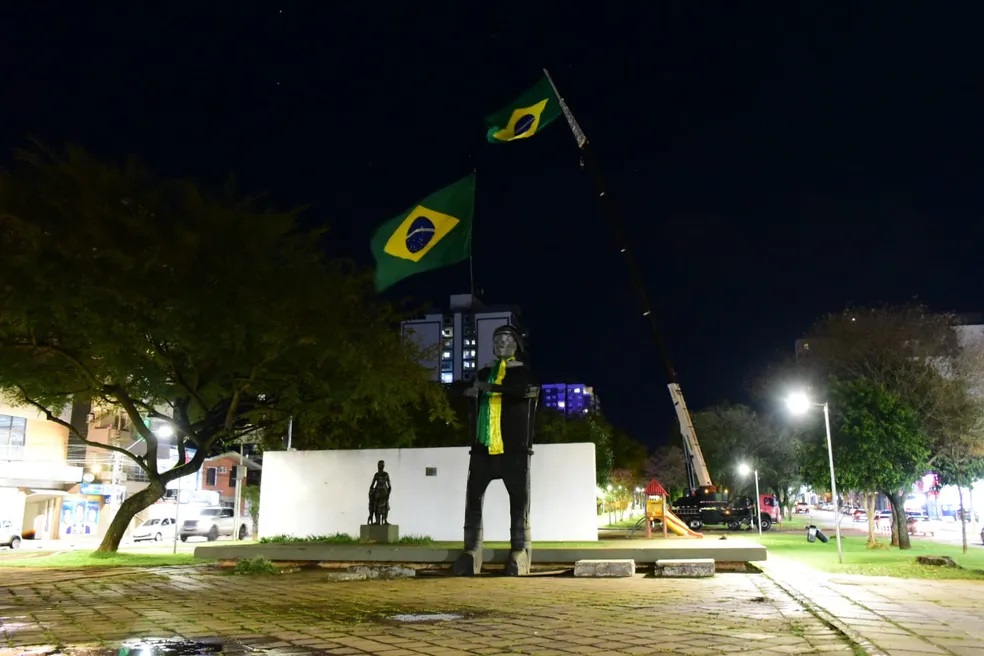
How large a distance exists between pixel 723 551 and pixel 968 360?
17159 millimetres

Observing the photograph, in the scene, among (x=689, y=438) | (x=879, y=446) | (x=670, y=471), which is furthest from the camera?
(x=670, y=471)

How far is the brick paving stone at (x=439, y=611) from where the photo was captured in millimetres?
7133

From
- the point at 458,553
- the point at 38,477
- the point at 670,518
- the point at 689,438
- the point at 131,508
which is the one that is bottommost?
the point at 458,553

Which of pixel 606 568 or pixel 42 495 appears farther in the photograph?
pixel 42 495

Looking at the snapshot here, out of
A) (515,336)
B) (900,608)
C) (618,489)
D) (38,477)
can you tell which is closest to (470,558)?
(515,336)

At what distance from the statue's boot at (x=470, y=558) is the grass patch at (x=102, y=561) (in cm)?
730

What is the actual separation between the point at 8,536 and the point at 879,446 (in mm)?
31611

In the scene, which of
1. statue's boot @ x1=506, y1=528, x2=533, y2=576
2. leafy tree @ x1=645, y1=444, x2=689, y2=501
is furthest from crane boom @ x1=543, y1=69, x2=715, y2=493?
leafy tree @ x1=645, y1=444, x2=689, y2=501

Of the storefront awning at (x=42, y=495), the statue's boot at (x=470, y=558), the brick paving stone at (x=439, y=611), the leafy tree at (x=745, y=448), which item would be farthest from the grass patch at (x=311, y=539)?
the leafy tree at (x=745, y=448)

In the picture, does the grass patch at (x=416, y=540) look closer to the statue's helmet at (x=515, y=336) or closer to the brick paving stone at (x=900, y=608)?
the statue's helmet at (x=515, y=336)

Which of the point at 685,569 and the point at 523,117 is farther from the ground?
the point at 523,117

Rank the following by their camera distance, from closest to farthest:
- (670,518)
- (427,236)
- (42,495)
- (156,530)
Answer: (427,236) → (670,518) → (156,530) → (42,495)

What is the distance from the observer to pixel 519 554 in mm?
14984

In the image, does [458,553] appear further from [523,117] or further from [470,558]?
[523,117]
